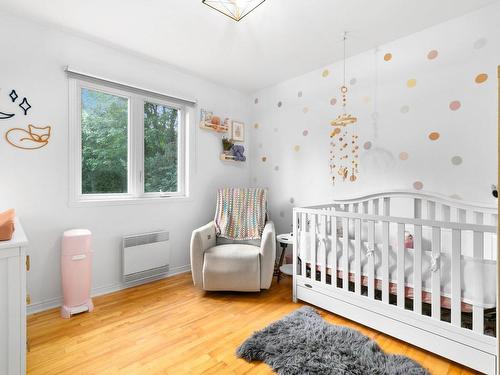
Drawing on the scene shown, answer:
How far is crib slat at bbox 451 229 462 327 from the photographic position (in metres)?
1.52

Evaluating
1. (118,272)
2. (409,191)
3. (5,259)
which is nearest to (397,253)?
(409,191)

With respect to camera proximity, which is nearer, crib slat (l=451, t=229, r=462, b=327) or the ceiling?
crib slat (l=451, t=229, r=462, b=327)

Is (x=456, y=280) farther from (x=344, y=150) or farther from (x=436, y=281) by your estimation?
(x=344, y=150)

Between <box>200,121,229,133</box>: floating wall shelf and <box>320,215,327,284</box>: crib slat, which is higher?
<box>200,121,229,133</box>: floating wall shelf

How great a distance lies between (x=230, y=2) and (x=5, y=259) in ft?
6.39

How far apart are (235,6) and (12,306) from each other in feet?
7.07

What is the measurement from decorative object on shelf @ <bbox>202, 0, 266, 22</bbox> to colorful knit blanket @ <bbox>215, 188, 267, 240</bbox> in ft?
5.52

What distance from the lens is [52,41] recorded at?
220cm

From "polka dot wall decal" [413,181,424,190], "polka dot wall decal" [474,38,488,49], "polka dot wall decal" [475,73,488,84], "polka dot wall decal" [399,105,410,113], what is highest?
"polka dot wall decal" [474,38,488,49]

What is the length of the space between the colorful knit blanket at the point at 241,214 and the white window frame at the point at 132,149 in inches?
19.6

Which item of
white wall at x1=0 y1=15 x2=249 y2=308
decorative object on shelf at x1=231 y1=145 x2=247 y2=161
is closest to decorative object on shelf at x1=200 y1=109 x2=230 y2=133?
decorative object on shelf at x1=231 y1=145 x2=247 y2=161

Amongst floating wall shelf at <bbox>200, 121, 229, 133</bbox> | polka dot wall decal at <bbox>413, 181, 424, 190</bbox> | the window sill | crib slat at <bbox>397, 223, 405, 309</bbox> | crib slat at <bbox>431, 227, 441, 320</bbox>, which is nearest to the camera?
crib slat at <bbox>431, 227, 441, 320</bbox>

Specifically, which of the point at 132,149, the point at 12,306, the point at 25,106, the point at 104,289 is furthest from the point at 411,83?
the point at 104,289

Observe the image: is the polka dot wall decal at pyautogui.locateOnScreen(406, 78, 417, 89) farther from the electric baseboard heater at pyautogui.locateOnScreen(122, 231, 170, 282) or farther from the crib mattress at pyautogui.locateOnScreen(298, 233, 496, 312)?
the electric baseboard heater at pyautogui.locateOnScreen(122, 231, 170, 282)
